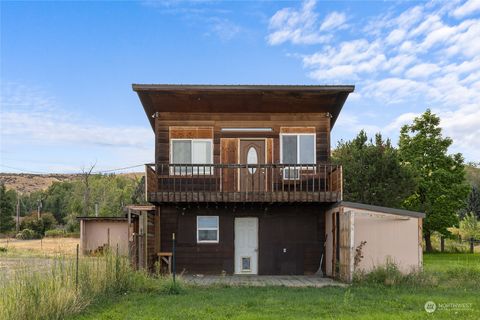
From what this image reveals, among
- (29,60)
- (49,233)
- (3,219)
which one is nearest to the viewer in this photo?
(29,60)

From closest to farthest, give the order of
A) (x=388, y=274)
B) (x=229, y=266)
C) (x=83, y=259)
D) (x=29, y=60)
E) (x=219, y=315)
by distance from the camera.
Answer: (x=219, y=315) < (x=83, y=259) < (x=388, y=274) < (x=229, y=266) < (x=29, y=60)

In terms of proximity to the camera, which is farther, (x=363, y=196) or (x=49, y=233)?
(x=49, y=233)

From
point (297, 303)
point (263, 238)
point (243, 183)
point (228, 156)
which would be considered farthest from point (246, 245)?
point (297, 303)

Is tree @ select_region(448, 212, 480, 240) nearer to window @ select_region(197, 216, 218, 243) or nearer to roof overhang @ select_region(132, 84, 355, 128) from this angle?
roof overhang @ select_region(132, 84, 355, 128)

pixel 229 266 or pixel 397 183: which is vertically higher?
pixel 397 183

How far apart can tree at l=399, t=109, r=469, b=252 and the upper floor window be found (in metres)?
21.2

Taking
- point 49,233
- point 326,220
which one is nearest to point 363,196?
point 326,220

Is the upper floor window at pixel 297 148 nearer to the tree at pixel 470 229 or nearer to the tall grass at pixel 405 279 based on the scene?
the tall grass at pixel 405 279

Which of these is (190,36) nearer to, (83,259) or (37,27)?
(37,27)

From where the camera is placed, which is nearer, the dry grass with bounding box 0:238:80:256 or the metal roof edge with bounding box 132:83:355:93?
the metal roof edge with bounding box 132:83:355:93

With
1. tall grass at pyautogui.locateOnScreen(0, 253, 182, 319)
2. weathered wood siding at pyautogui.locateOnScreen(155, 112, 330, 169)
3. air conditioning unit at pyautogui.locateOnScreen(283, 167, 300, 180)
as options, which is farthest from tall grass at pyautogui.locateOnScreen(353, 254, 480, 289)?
tall grass at pyautogui.locateOnScreen(0, 253, 182, 319)

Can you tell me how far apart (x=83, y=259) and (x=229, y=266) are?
8306 millimetres

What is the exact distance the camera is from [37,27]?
842 inches

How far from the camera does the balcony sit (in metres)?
18.5
